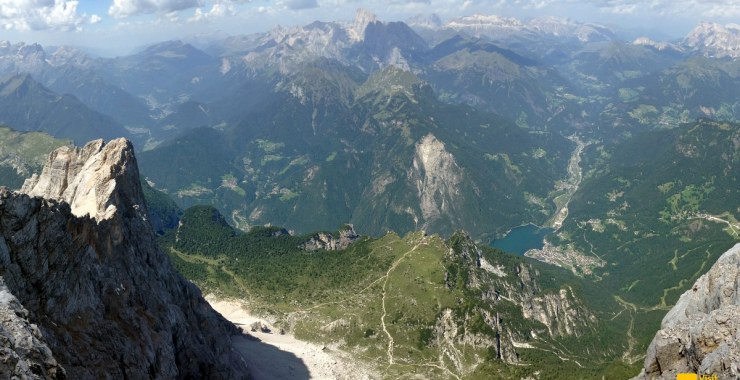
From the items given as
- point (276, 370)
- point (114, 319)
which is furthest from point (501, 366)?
point (114, 319)

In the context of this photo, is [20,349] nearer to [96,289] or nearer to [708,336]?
[96,289]

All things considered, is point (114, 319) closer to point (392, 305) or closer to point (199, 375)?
point (199, 375)

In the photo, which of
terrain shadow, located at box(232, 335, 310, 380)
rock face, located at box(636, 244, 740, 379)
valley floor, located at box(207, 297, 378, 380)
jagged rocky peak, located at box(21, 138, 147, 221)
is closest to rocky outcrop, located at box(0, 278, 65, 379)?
rock face, located at box(636, 244, 740, 379)

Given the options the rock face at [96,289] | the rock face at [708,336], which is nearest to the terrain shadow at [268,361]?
the rock face at [96,289]

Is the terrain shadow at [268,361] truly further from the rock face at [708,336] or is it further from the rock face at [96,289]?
the rock face at [708,336]

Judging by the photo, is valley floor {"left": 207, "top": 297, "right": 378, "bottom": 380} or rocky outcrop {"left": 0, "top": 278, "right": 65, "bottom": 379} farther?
valley floor {"left": 207, "top": 297, "right": 378, "bottom": 380}

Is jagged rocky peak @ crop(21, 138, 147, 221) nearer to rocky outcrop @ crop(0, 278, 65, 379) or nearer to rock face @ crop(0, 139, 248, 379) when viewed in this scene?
rock face @ crop(0, 139, 248, 379)
